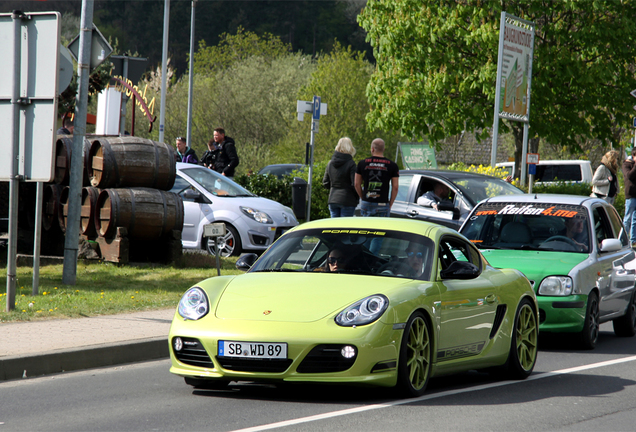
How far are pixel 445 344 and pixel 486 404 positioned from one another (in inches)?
21.7

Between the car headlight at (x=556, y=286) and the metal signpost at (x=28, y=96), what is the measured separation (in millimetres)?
5192

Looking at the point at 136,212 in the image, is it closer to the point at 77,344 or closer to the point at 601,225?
the point at 77,344

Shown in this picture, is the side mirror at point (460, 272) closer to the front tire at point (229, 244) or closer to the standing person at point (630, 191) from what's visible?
the front tire at point (229, 244)

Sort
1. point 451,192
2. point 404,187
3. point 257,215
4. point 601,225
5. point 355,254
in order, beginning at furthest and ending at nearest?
point 404,187 < point 451,192 < point 257,215 < point 601,225 < point 355,254

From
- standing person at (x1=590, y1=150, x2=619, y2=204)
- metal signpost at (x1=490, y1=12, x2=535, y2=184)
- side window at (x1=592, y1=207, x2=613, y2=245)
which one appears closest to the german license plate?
side window at (x1=592, y1=207, x2=613, y2=245)

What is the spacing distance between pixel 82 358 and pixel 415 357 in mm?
3076

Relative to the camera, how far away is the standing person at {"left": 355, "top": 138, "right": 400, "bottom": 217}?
1466 cm

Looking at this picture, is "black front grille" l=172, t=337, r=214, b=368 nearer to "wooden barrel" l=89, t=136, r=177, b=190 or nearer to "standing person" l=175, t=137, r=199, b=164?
"wooden barrel" l=89, t=136, r=177, b=190

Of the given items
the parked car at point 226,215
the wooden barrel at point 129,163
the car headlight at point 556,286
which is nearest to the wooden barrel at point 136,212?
the wooden barrel at point 129,163

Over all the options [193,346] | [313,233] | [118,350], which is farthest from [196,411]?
[118,350]

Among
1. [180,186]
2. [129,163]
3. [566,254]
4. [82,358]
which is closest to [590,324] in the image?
[566,254]

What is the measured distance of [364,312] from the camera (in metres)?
6.23

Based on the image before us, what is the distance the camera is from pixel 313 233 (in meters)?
7.38

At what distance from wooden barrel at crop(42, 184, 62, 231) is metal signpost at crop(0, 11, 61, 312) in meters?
4.56
